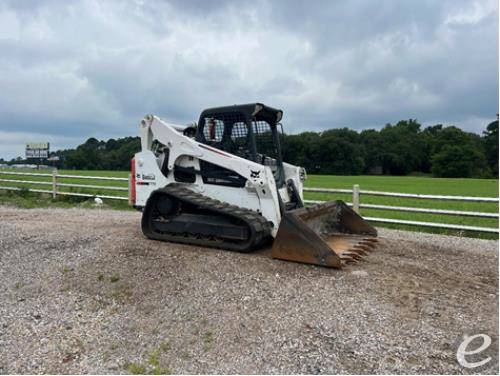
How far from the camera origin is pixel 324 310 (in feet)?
14.9

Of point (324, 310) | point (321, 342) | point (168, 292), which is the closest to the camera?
point (321, 342)

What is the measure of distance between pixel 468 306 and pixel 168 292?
331cm

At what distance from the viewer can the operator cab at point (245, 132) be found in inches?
279

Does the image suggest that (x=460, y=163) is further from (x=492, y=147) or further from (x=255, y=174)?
(x=255, y=174)

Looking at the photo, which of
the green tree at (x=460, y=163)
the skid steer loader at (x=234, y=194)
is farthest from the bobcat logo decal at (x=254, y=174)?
the green tree at (x=460, y=163)

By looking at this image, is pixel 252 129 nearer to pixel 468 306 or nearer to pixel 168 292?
pixel 168 292

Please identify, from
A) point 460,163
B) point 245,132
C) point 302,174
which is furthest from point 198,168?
point 460,163

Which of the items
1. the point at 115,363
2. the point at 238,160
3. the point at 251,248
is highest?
the point at 238,160

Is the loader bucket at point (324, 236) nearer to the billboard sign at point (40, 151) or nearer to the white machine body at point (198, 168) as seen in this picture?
the white machine body at point (198, 168)

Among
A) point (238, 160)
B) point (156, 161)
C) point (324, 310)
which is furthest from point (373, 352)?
point (156, 161)

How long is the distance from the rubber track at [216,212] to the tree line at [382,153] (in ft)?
180

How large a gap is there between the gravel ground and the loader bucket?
175mm

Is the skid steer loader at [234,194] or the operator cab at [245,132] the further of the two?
the operator cab at [245,132]

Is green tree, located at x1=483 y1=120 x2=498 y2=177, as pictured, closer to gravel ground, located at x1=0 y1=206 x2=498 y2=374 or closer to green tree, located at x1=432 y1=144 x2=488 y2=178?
green tree, located at x1=432 y1=144 x2=488 y2=178
